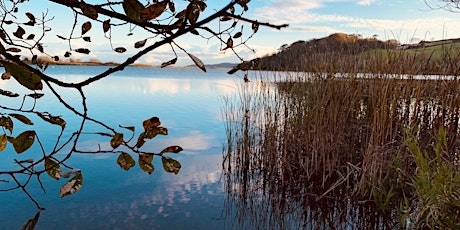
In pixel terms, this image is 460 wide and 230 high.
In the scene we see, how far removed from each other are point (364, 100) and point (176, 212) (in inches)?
97.2

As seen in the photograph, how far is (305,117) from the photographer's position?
157 inches

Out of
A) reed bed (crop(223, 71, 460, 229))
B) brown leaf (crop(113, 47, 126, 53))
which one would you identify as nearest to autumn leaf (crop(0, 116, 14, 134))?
brown leaf (crop(113, 47, 126, 53))

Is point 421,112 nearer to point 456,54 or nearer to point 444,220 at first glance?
point 456,54

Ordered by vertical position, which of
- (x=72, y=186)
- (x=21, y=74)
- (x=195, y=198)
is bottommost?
(x=195, y=198)

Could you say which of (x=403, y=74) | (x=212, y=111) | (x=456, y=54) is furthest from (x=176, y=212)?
(x=212, y=111)

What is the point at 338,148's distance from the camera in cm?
378

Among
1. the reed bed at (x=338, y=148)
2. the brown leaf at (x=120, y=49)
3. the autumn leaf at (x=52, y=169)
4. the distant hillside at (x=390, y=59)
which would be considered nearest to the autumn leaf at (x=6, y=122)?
the autumn leaf at (x=52, y=169)

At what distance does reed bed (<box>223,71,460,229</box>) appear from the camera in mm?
3203

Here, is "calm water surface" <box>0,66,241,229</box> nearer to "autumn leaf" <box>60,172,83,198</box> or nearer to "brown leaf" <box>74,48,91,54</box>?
"brown leaf" <box>74,48,91,54</box>

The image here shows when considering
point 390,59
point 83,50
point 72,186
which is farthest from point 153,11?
point 390,59

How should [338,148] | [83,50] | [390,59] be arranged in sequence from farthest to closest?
1. [390,59]
2. [338,148]
3. [83,50]

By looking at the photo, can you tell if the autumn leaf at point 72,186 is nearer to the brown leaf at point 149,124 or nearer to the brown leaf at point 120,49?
the brown leaf at point 149,124

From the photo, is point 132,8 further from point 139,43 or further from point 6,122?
point 6,122

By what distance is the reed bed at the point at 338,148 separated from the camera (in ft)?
10.5
